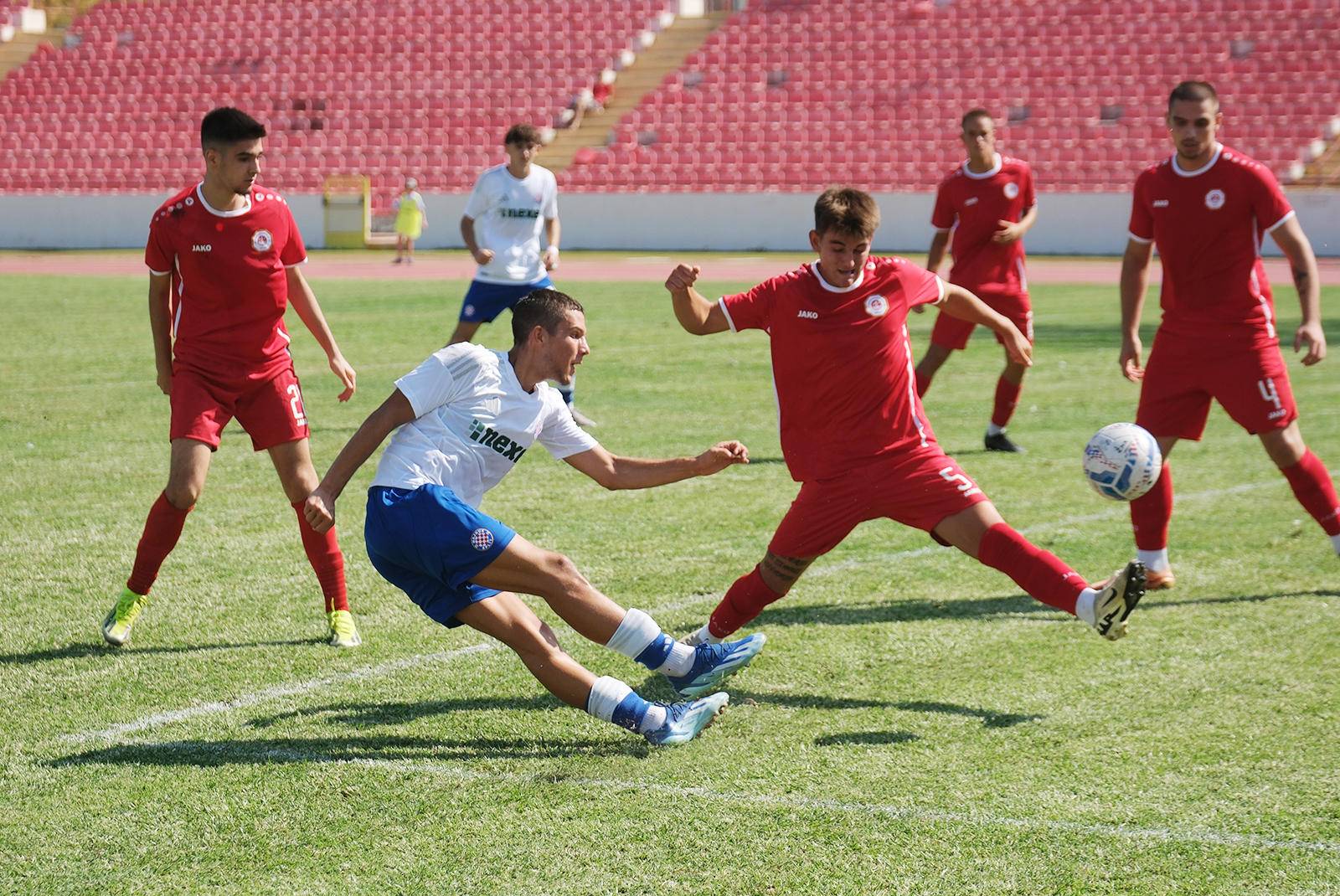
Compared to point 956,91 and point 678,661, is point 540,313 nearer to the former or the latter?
point 678,661

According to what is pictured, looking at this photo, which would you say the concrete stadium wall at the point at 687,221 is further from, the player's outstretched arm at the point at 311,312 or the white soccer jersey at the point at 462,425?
the white soccer jersey at the point at 462,425

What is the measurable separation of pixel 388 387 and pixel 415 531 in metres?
7.98

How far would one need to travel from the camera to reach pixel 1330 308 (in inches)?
771

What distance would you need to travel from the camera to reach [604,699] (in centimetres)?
426

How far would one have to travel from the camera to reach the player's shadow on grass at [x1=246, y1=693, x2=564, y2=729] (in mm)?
4598

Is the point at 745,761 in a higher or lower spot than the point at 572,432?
lower

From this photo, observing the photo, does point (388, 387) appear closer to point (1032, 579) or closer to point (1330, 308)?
point (1032, 579)

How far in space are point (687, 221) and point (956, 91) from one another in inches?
292

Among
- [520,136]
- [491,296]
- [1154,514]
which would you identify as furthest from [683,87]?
[1154,514]

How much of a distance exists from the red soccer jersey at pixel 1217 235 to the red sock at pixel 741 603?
8.01 feet

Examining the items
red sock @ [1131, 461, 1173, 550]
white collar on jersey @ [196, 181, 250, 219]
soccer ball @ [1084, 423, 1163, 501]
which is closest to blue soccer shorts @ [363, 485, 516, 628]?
white collar on jersey @ [196, 181, 250, 219]

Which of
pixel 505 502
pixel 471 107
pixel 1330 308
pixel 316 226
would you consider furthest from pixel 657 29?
pixel 505 502

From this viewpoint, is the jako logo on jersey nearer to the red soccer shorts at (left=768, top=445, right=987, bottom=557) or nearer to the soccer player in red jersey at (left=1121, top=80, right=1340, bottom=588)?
the red soccer shorts at (left=768, top=445, right=987, bottom=557)

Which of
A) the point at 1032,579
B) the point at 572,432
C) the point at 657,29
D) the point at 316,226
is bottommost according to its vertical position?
the point at 316,226
